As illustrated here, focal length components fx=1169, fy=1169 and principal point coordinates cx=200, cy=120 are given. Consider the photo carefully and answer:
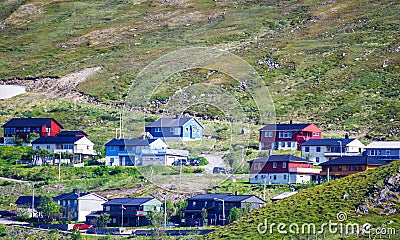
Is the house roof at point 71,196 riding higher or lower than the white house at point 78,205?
higher

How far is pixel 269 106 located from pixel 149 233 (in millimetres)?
21868

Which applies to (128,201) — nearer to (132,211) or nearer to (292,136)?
(132,211)

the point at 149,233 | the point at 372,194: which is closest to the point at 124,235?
→ the point at 149,233

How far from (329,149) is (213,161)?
156 feet

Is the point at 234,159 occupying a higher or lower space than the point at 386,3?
lower

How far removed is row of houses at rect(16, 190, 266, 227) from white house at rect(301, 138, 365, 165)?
1965 cm

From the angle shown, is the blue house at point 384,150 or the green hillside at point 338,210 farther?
the blue house at point 384,150

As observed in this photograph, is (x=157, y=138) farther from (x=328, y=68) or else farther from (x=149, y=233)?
(x=328, y=68)

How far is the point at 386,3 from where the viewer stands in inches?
6964

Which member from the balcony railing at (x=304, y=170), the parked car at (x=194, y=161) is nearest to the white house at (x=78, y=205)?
the balcony railing at (x=304, y=170)

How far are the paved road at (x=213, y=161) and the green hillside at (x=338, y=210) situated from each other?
495 cm

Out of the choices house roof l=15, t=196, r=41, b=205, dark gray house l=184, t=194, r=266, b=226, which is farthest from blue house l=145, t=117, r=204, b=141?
house roof l=15, t=196, r=41, b=205

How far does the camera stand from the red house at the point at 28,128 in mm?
116125

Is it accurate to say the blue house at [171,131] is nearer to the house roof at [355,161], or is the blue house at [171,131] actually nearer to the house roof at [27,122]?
the house roof at [355,161]
